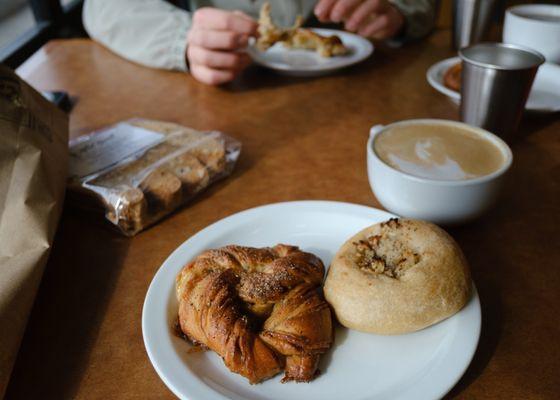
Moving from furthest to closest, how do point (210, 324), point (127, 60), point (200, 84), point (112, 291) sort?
point (127, 60)
point (200, 84)
point (112, 291)
point (210, 324)

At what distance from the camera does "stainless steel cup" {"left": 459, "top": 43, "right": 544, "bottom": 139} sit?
0.91 meters

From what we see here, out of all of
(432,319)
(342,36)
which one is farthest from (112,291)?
(342,36)

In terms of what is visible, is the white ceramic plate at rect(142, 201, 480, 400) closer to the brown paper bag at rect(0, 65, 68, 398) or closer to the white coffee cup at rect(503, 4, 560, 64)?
the brown paper bag at rect(0, 65, 68, 398)

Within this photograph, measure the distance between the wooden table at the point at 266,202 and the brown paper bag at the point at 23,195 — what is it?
7cm

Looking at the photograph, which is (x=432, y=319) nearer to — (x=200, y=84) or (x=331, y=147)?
(x=331, y=147)

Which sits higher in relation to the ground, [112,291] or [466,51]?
[466,51]

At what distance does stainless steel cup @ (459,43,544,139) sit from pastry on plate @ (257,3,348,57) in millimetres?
479

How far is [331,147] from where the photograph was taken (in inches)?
41.6

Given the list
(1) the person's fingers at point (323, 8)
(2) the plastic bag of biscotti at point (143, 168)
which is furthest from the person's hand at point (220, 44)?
(2) the plastic bag of biscotti at point (143, 168)

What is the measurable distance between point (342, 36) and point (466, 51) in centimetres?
61

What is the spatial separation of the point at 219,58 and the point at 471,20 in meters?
0.79

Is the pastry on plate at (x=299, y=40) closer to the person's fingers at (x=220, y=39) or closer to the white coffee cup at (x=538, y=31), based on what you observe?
the person's fingers at (x=220, y=39)

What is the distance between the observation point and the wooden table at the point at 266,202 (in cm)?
58

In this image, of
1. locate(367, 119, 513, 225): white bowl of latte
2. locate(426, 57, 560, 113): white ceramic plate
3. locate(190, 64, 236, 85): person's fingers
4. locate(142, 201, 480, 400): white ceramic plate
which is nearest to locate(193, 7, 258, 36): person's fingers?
locate(190, 64, 236, 85): person's fingers
